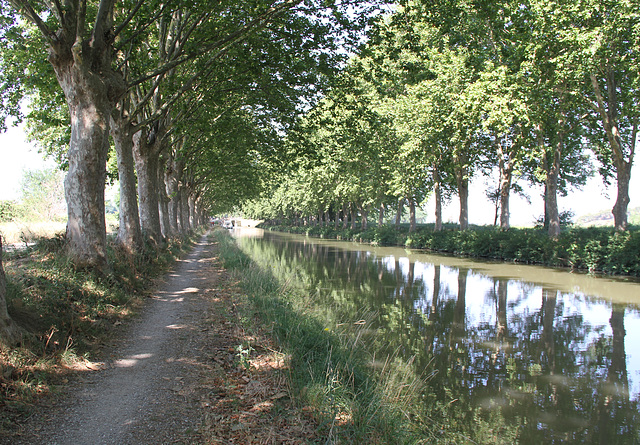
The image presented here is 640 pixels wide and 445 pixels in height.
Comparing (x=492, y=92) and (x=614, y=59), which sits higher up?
(x=614, y=59)

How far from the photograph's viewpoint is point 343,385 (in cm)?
533

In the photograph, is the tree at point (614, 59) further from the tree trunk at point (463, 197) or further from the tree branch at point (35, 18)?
the tree branch at point (35, 18)

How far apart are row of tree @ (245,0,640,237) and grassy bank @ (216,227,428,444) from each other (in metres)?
7.60

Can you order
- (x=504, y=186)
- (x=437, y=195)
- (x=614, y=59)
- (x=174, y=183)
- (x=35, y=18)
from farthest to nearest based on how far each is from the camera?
(x=437, y=195) → (x=504, y=186) → (x=174, y=183) → (x=614, y=59) → (x=35, y=18)

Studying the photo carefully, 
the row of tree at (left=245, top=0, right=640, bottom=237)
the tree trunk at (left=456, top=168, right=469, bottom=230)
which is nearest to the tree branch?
the row of tree at (left=245, top=0, right=640, bottom=237)

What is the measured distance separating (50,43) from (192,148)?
16.9 meters

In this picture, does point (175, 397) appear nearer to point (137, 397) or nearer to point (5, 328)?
point (137, 397)

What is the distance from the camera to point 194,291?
11.9 metres

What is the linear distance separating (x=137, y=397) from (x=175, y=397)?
408 millimetres

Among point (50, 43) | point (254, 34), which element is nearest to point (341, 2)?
point (254, 34)

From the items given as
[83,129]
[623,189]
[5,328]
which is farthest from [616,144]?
[5,328]

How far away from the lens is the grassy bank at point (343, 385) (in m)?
4.54

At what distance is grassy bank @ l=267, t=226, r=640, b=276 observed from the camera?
762 inches

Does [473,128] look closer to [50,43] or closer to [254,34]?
[254,34]
